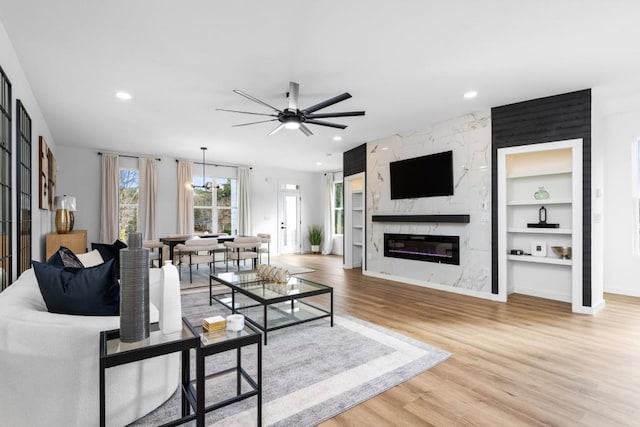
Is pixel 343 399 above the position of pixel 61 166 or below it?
below

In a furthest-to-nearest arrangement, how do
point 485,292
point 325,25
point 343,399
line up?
point 485,292, point 325,25, point 343,399

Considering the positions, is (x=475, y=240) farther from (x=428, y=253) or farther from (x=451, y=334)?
(x=451, y=334)

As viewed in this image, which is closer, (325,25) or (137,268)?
(137,268)

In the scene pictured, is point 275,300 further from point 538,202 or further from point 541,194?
point 541,194

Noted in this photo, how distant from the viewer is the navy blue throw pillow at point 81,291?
1.74 meters

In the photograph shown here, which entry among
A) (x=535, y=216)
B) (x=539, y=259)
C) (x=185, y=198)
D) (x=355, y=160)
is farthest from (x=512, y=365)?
(x=185, y=198)

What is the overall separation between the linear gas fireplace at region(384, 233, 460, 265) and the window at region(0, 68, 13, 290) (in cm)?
521

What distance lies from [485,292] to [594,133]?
7.97 ft

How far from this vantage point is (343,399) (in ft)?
6.82

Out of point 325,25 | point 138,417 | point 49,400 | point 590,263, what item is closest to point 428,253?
point 590,263

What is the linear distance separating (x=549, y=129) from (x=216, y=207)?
760 centimetres

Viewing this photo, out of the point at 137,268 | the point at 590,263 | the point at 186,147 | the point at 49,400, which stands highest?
the point at 186,147

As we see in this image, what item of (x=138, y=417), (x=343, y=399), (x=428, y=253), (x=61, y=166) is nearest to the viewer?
(x=138, y=417)

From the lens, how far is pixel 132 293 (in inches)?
58.6
